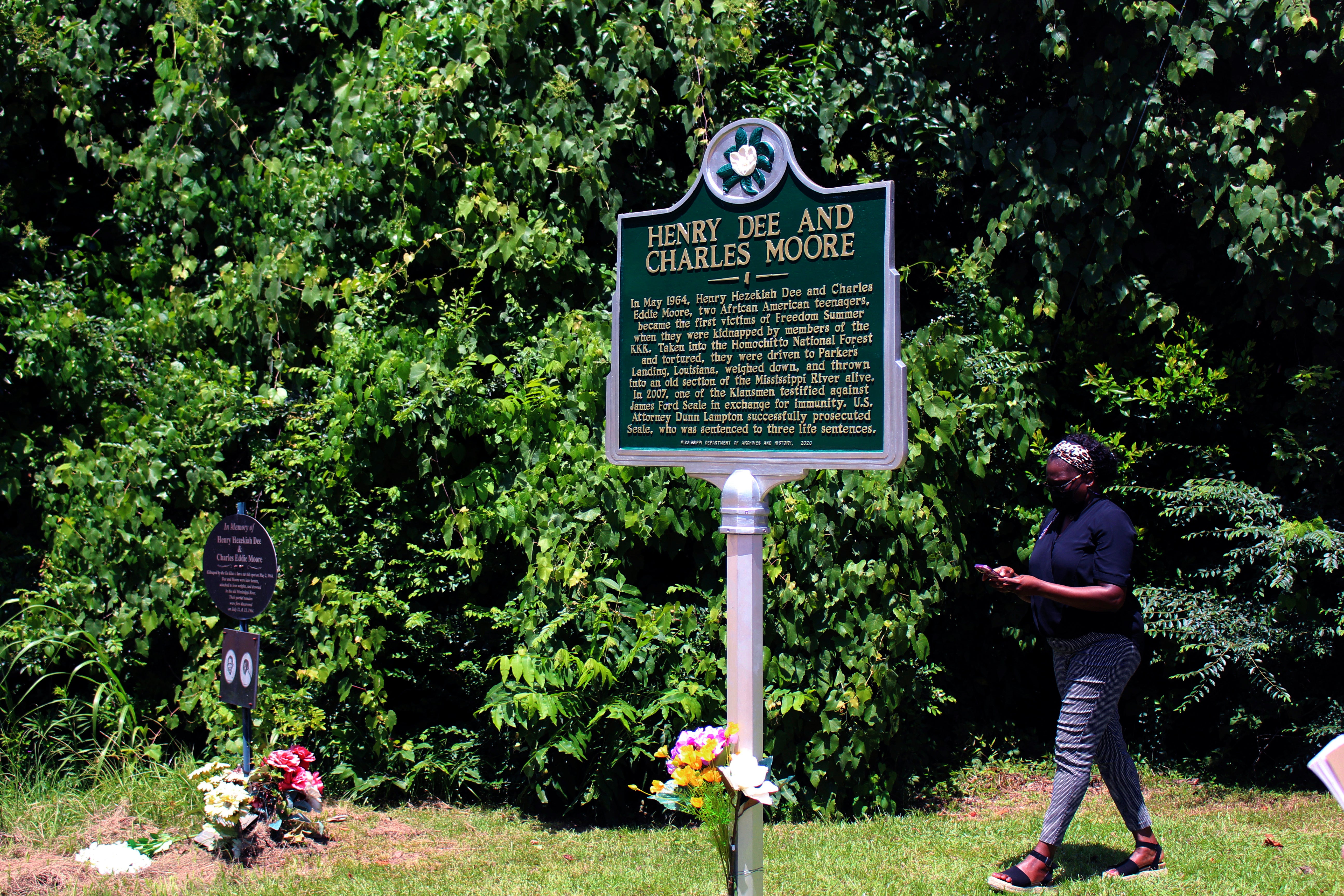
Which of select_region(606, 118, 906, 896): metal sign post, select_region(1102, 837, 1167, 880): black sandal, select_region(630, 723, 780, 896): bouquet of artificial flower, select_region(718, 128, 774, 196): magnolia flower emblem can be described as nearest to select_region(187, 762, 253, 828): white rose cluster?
select_region(630, 723, 780, 896): bouquet of artificial flower

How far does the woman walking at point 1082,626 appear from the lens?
151 inches

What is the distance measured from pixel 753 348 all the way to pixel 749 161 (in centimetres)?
68

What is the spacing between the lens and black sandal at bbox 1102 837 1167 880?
4.10 m

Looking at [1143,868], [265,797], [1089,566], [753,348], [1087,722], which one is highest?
[753,348]

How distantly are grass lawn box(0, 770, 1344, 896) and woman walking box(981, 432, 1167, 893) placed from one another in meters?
0.34

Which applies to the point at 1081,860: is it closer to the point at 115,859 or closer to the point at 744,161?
the point at 744,161

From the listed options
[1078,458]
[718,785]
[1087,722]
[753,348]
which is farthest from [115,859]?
[1078,458]

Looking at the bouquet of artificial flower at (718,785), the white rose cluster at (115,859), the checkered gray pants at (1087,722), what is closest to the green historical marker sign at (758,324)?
the bouquet of artificial flower at (718,785)

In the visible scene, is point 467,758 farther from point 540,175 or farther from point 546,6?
point 546,6

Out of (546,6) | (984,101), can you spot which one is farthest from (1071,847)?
(546,6)

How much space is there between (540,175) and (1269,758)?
532cm

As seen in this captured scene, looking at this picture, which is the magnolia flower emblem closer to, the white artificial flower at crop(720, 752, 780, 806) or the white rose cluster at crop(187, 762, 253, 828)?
the white artificial flower at crop(720, 752, 780, 806)

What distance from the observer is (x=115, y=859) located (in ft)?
14.3

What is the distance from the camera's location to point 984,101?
670 centimetres
